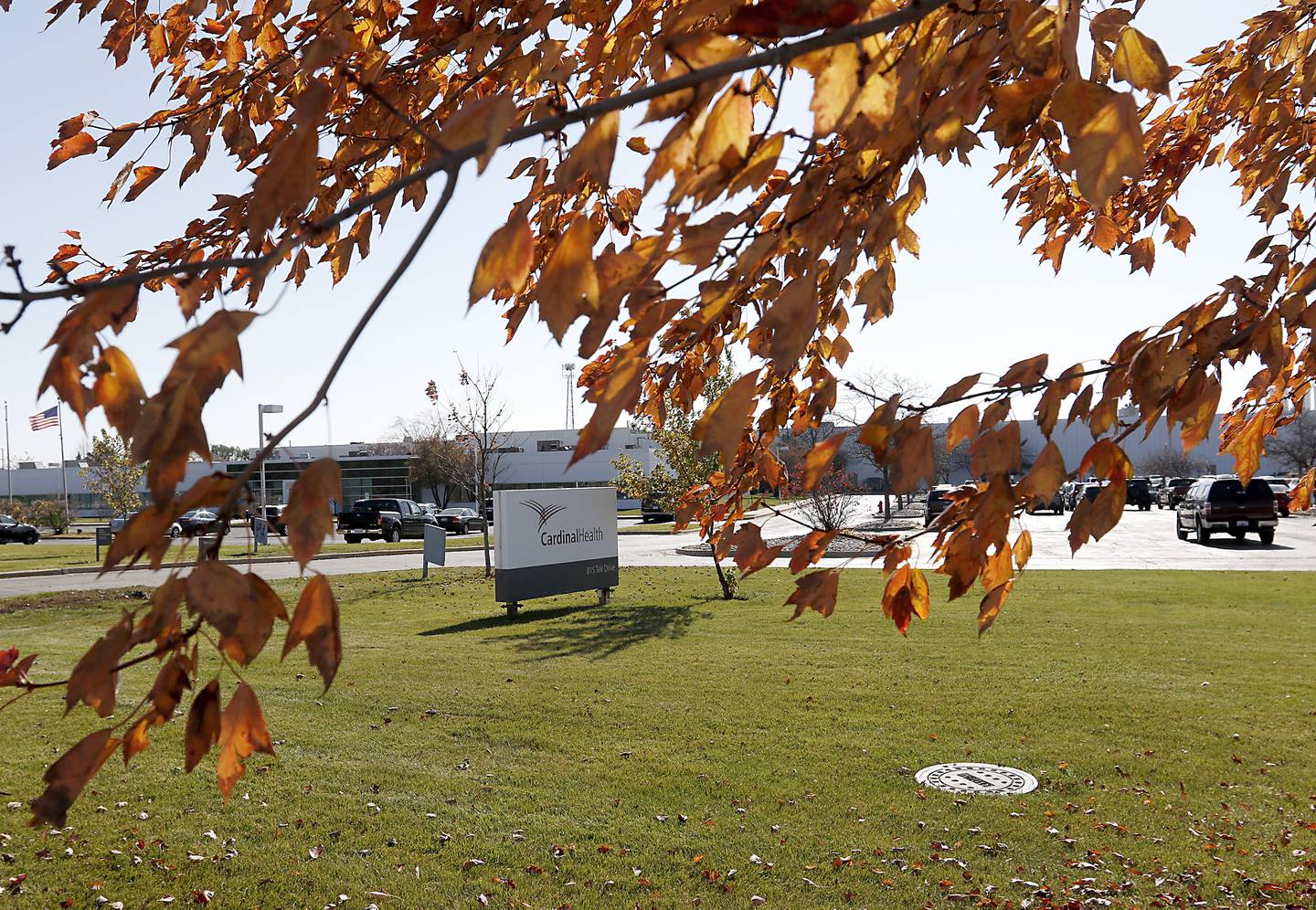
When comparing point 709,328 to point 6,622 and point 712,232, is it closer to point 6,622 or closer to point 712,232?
point 712,232

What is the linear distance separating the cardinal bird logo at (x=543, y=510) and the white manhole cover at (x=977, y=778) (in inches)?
344

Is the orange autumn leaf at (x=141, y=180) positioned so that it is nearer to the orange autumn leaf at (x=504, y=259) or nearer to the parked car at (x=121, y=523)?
the parked car at (x=121, y=523)

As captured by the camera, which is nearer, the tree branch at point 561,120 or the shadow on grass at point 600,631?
the tree branch at point 561,120

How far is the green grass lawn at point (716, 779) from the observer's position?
4.98m

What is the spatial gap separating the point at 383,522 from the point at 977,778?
34.1 meters

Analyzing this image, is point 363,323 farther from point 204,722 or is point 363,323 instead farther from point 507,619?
point 507,619

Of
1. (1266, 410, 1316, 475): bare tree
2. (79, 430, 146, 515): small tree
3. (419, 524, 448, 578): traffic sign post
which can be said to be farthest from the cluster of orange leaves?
(1266, 410, 1316, 475): bare tree

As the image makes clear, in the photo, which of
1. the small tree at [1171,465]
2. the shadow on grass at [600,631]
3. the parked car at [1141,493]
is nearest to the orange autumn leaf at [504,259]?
the shadow on grass at [600,631]

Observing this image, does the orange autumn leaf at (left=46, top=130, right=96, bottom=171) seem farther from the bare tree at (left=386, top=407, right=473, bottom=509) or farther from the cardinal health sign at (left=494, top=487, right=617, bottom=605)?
the bare tree at (left=386, top=407, right=473, bottom=509)

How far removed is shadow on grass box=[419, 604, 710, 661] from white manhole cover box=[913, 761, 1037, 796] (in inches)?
188

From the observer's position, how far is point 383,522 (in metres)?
38.2

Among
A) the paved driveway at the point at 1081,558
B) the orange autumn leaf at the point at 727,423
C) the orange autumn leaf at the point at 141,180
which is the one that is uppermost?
the orange autumn leaf at the point at 141,180

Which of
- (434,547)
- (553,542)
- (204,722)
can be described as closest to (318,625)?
(204,722)

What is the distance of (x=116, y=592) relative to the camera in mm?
17422
